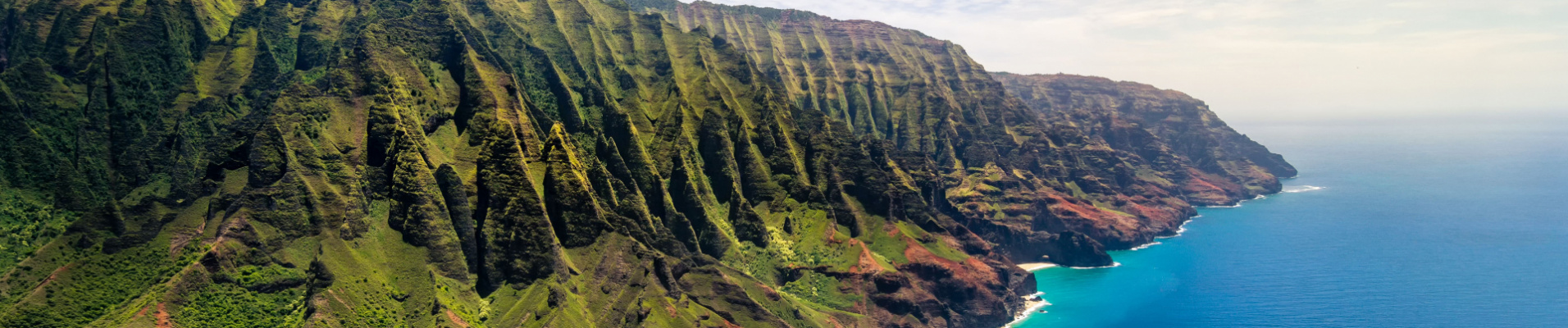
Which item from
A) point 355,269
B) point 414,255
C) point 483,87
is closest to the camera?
point 355,269

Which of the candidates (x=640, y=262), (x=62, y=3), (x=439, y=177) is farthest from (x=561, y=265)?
(x=62, y=3)

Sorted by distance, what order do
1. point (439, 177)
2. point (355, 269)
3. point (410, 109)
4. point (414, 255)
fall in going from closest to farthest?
1. point (355, 269)
2. point (414, 255)
3. point (439, 177)
4. point (410, 109)

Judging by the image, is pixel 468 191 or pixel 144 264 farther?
pixel 468 191

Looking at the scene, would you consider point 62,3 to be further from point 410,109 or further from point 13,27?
point 410,109

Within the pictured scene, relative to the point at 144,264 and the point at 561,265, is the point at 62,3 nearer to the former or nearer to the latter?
the point at 144,264

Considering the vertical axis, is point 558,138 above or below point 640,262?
above

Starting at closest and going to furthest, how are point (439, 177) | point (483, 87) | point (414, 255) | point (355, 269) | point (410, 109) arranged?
point (355, 269) → point (414, 255) → point (439, 177) → point (410, 109) → point (483, 87)

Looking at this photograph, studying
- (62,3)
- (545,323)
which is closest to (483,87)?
(545,323)

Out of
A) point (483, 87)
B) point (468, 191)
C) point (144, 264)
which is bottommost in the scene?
point (144, 264)

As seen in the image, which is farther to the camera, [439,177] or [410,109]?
[410,109]
